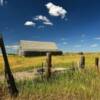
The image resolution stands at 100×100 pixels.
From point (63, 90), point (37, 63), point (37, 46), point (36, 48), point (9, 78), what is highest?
point (37, 46)

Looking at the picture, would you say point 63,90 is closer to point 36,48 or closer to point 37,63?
point 37,63

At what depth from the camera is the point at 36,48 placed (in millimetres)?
82562

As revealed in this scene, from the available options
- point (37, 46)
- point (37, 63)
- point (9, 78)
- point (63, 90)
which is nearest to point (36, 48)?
point (37, 46)

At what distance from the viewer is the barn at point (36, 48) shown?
8012 cm

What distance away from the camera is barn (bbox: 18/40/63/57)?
80125 millimetres

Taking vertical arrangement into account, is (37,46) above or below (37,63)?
above

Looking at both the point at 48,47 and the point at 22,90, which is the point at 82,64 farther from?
the point at 48,47

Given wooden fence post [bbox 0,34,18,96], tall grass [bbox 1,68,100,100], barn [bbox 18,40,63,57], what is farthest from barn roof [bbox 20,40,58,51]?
wooden fence post [bbox 0,34,18,96]

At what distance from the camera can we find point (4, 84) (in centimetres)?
891

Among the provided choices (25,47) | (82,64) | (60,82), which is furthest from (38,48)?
(60,82)

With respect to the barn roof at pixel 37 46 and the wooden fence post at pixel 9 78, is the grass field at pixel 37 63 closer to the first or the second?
the wooden fence post at pixel 9 78

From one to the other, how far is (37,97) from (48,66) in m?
4.16

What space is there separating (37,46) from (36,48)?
2287 millimetres

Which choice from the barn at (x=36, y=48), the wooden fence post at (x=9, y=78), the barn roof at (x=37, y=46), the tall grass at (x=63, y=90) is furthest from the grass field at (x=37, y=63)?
the barn roof at (x=37, y=46)
